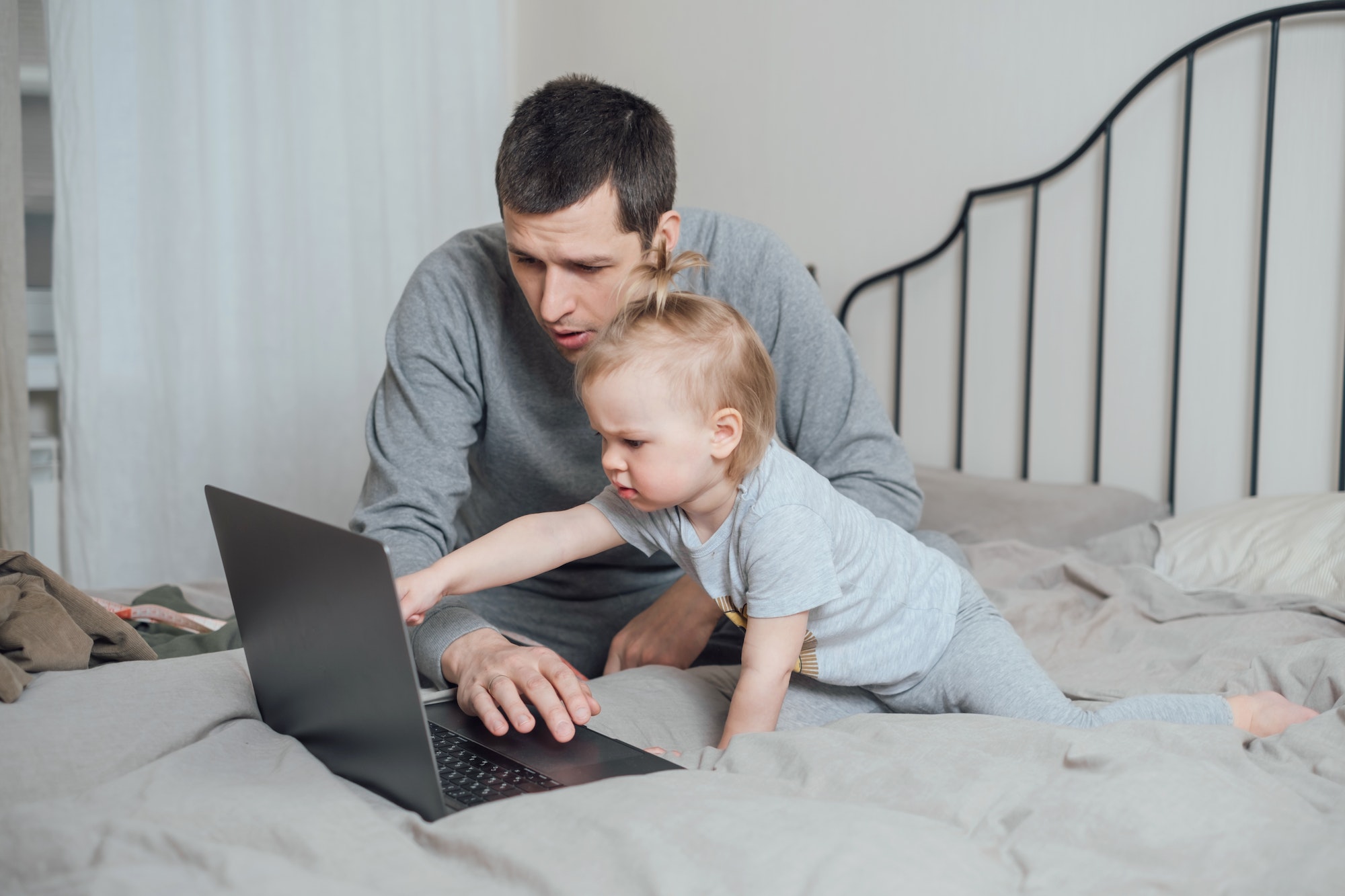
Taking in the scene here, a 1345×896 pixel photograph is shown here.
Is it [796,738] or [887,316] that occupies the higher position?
[887,316]

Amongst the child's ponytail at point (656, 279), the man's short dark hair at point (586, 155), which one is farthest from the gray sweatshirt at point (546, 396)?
the child's ponytail at point (656, 279)

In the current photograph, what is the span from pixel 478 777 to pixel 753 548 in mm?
348

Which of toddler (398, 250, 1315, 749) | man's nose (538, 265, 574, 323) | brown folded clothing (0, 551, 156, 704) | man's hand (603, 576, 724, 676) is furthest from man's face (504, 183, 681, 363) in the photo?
brown folded clothing (0, 551, 156, 704)

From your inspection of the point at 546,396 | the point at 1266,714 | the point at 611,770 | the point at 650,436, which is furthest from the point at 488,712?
the point at 1266,714

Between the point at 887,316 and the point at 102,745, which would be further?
the point at 887,316

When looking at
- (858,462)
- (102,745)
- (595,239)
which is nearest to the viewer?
(102,745)

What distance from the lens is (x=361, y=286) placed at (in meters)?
2.96

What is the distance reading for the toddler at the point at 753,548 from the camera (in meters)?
0.99

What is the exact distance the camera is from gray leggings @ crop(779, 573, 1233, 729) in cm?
103

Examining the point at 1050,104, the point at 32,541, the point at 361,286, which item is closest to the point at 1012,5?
the point at 1050,104

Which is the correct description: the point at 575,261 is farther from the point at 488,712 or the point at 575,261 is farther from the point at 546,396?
the point at 488,712

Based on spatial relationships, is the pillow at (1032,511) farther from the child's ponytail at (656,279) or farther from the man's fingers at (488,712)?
the man's fingers at (488,712)

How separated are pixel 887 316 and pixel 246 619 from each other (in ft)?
6.46

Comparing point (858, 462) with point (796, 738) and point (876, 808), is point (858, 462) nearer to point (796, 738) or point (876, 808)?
point (796, 738)
